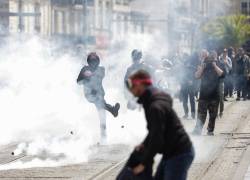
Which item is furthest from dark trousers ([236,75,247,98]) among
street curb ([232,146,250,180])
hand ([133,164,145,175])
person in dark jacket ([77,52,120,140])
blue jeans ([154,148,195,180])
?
hand ([133,164,145,175])

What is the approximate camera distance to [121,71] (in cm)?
3612

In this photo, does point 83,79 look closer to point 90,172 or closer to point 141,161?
point 90,172

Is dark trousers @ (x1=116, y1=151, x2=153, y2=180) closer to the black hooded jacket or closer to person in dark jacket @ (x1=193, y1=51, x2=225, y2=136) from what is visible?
the black hooded jacket

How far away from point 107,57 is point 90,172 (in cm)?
3008

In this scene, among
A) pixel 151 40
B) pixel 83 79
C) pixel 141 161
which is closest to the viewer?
pixel 141 161

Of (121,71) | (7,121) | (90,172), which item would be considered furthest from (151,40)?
(90,172)

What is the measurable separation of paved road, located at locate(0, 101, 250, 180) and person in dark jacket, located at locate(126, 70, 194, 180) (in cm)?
443

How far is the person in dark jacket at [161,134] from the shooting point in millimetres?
7773

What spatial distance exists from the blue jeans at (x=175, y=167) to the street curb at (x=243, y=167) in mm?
4426

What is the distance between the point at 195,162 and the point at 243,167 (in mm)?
883

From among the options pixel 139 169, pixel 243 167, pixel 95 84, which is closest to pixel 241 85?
pixel 95 84

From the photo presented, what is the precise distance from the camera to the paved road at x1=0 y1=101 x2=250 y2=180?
1281cm

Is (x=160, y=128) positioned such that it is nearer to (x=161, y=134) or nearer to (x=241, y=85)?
(x=161, y=134)

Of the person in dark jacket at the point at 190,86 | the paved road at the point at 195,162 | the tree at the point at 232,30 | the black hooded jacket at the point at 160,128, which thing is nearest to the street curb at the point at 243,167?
the paved road at the point at 195,162
